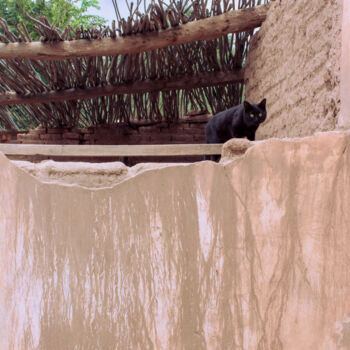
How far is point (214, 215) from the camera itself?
2.95ft

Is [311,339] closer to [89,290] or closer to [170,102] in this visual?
[89,290]

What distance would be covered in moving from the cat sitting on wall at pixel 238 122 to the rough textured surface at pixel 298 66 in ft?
0.39

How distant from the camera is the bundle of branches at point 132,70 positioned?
8.80 feet

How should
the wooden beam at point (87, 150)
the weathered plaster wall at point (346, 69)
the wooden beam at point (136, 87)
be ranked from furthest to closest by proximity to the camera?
the wooden beam at point (136, 87) → the wooden beam at point (87, 150) → the weathered plaster wall at point (346, 69)

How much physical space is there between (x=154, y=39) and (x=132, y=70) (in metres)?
0.93

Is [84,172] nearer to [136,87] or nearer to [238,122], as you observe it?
[238,122]

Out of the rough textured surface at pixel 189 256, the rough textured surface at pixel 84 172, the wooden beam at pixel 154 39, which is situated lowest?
the rough textured surface at pixel 189 256

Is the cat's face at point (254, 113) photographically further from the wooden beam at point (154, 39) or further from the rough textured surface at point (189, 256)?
the rough textured surface at point (189, 256)

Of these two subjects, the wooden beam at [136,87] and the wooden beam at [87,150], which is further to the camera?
the wooden beam at [136,87]

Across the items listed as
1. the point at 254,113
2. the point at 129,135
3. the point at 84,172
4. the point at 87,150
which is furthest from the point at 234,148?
the point at 129,135

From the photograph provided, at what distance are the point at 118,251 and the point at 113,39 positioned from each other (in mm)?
2219

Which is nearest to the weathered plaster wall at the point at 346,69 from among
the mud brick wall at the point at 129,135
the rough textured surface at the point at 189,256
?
the rough textured surface at the point at 189,256

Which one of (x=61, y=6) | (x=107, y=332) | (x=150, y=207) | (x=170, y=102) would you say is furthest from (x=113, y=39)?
(x=61, y=6)

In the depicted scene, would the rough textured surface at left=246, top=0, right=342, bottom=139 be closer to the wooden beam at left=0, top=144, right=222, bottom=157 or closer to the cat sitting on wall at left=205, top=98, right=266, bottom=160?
the cat sitting on wall at left=205, top=98, right=266, bottom=160
